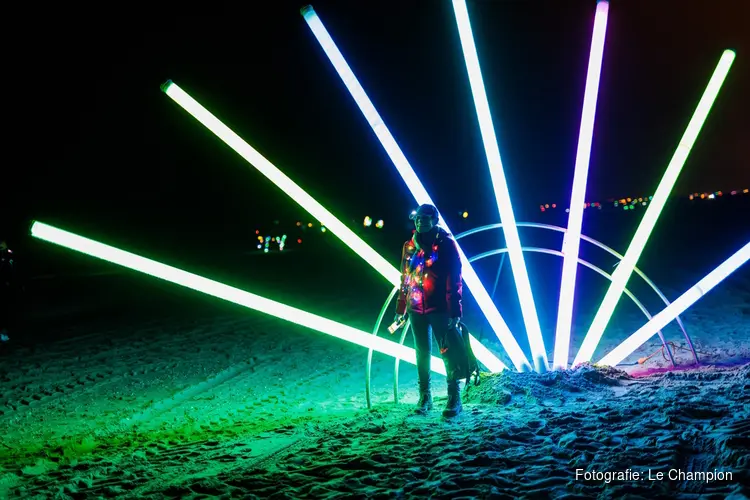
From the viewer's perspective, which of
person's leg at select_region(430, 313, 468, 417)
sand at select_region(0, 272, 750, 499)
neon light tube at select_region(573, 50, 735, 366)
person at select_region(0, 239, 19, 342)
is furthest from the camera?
person at select_region(0, 239, 19, 342)

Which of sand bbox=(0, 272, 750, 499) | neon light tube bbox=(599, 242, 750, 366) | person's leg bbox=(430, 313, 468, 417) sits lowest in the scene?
sand bbox=(0, 272, 750, 499)

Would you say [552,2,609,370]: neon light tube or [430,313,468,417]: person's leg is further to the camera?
[430,313,468,417]: person's leg

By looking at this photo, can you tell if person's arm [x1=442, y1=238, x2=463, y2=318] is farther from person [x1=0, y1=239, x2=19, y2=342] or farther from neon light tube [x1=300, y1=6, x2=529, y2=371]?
person [x1=0, y1=239, x2=19, y2=342]

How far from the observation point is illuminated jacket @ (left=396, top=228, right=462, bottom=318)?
5.50 metres

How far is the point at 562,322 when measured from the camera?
628 centimetres

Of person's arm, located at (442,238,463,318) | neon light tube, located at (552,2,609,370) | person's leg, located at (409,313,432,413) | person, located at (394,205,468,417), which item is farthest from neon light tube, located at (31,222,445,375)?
neon light tube, located at (552,2,609,370)

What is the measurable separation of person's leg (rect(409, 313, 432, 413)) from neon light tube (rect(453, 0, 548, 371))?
116cm

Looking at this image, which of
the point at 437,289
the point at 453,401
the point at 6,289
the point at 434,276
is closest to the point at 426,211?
the point at 434,276

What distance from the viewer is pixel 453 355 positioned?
5.59 m

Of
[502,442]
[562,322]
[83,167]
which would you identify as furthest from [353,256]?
[502,442]

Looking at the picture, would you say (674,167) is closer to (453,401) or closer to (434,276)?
(434,276)

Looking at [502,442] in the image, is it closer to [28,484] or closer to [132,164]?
[28,484]

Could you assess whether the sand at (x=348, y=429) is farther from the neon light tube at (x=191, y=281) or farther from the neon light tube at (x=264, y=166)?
the neon light tube at (x=264, y=166)

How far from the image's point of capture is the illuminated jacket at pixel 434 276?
5504mm
